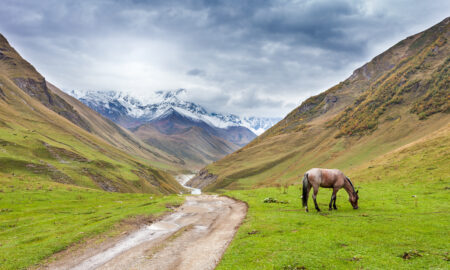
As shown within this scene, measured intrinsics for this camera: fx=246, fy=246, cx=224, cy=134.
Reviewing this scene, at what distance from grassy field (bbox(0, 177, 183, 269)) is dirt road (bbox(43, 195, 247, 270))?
2.56m

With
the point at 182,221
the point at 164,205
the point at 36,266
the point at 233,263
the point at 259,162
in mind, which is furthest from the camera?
the point at 259,162

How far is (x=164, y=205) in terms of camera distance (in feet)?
119

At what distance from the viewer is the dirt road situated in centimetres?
1537

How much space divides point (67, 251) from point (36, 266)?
2.45 m

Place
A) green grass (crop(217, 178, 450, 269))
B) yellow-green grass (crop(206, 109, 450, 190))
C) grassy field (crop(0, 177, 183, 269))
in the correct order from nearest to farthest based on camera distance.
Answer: green grass (crop(217, 178, 450, 269)) → grassy field (crop(0, 177, 183, 269)) → yellow-green grass (crop(206, 109, 450, 190))

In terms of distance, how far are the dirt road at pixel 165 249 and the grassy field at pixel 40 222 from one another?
2.56 meters

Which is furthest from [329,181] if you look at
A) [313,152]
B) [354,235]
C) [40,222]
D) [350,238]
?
[313,152]

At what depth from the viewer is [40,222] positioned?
27234mm

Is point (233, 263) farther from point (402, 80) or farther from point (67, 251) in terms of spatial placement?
point (402, 80)

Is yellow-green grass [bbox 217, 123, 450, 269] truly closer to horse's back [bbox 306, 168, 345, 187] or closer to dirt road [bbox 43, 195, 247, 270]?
dirt road [bbox 43, 195, 247, 270]

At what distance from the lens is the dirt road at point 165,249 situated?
15.4 m

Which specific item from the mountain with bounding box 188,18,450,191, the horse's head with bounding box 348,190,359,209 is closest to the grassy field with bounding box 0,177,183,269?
the horse's head with bounding box 348,190,359,209

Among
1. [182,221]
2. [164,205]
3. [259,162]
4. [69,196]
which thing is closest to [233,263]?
[182,221]

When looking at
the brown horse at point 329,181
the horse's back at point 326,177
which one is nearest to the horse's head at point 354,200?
the brown horse at point 329,181
